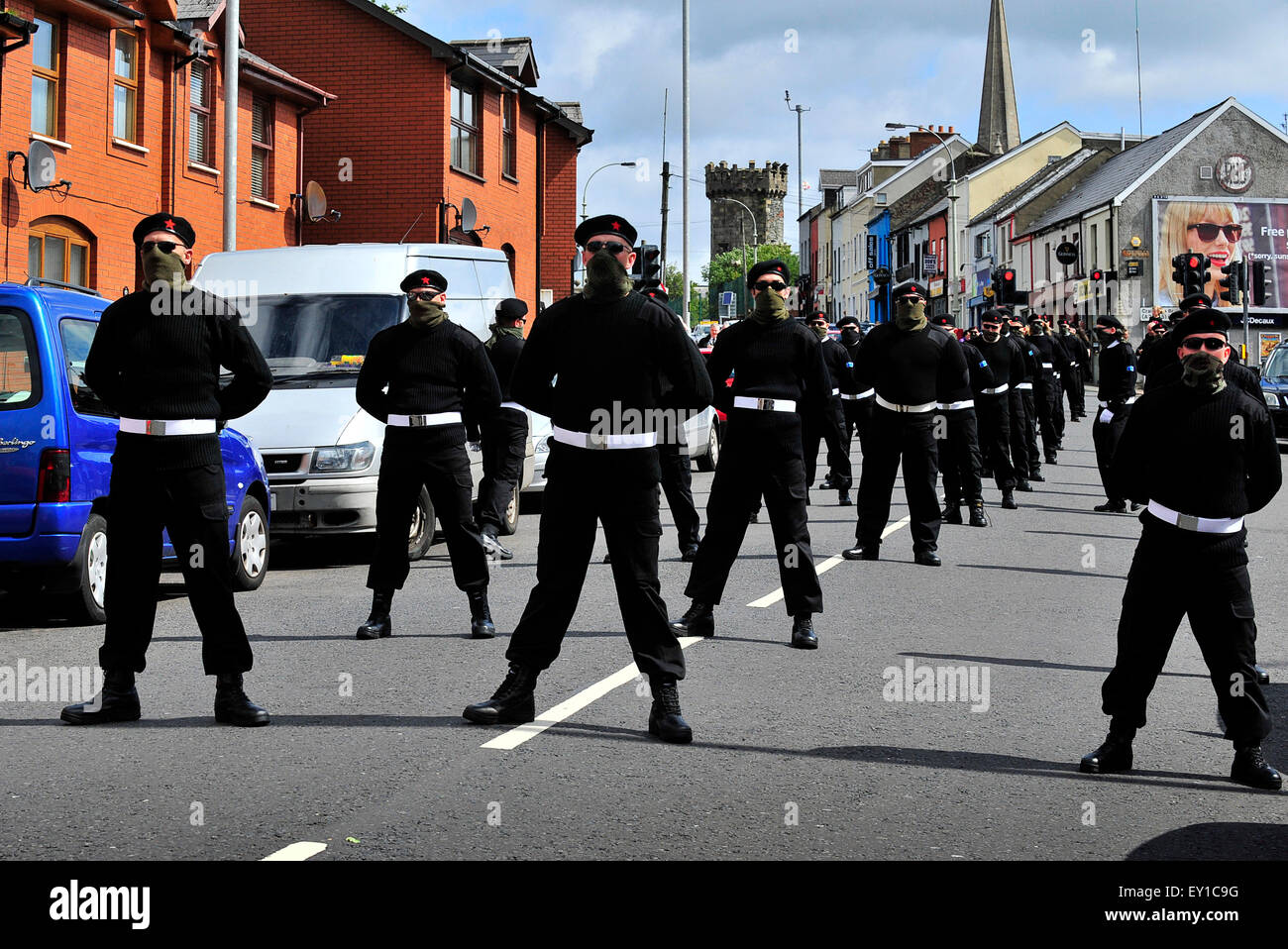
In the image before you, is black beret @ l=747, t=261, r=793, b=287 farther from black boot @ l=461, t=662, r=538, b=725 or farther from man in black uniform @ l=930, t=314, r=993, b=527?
man in black uniform @ l=930, t=314, r=993, b=527

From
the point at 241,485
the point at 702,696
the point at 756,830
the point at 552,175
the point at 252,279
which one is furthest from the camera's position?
the point at 552,175

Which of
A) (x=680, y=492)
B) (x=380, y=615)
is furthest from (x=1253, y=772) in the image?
(x=680, y=492)

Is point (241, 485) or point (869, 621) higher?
point (241, 485)

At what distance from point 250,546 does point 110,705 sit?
421 cm

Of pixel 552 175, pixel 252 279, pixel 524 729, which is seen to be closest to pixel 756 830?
pixel 524 729

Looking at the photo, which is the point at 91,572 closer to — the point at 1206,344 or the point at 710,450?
the point at 1206,344

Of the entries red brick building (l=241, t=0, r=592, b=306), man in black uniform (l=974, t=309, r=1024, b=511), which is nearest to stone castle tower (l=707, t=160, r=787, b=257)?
red brick building (l=241, t=0, r=592, b=306)

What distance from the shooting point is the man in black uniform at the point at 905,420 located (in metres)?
12.8

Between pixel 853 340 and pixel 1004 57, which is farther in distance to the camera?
pixel 1004 57

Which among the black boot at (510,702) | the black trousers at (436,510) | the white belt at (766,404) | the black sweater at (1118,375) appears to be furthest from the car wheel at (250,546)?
the black sweater at (1118,375)

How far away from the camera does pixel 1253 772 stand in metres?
5.90

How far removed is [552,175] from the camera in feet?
134

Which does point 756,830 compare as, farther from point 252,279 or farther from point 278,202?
point 278,202
